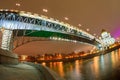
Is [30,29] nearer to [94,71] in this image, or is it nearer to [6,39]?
[6,39]

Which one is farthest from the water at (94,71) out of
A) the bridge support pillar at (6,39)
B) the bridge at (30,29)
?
the bridge at (30,29)

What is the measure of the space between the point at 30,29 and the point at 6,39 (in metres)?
5.03

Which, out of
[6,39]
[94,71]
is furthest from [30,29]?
[94,71]

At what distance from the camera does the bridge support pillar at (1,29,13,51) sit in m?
25.1

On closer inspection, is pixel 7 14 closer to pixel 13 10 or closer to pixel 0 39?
pixel 13 10

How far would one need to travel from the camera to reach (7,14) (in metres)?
26.9

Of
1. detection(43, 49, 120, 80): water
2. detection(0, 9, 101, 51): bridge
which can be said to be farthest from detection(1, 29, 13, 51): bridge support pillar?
detection(43, 49, 120, 80): water

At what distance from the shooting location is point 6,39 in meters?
25.8

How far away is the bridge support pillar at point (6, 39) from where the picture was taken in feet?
82.5

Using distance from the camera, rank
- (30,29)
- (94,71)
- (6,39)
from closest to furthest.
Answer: (94,71)
(6,39)
(30,29)

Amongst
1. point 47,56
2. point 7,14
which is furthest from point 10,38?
point 47,56

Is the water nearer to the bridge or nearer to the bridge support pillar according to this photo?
the bridge support pillar

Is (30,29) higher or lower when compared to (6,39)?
higher

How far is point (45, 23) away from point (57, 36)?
5622mm
